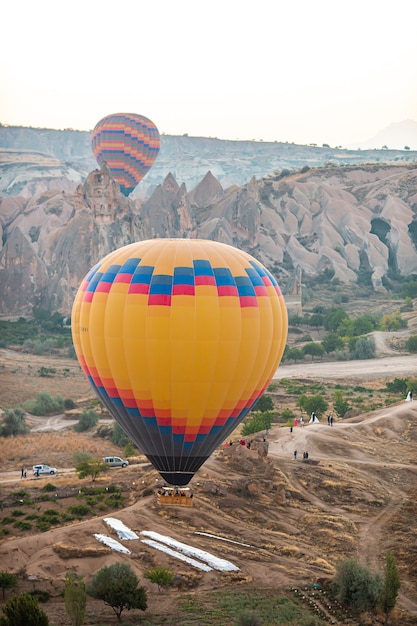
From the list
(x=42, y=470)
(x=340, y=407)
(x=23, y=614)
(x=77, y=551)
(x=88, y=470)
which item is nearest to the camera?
(x=23, y=614)

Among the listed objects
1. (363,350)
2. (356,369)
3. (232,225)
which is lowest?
(356,369)

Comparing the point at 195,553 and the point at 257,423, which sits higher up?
the point at 257,423

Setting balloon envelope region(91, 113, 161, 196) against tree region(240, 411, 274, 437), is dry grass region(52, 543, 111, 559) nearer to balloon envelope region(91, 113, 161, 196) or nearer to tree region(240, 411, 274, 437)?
tree region(240, 411, 274, 437)

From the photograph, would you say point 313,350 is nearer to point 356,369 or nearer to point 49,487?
point 356,369

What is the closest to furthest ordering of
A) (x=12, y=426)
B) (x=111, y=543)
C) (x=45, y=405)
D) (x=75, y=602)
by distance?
(x=75, y=602)
(x=111, y=543)
(x=12, y=426)
(x=45, y=405)

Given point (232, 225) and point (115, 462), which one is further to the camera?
point (232, 225)

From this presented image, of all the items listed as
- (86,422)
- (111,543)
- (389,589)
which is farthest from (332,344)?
(389,589)

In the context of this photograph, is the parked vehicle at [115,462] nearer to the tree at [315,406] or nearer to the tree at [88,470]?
the tree at [88,470]

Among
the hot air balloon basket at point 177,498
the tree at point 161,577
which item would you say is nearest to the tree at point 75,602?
the tree at point 161,577
